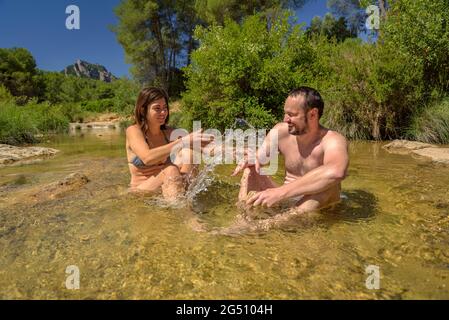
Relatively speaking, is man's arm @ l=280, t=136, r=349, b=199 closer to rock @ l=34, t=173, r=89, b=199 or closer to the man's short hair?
the man's short hair

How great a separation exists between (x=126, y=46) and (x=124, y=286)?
29506mm

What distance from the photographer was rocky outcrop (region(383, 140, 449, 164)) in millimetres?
5793

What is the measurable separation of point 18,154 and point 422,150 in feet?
28.3

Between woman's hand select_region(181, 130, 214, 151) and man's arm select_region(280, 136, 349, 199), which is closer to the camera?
man's arm select_region(280, 136, 349, 199)

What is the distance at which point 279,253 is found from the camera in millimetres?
2229

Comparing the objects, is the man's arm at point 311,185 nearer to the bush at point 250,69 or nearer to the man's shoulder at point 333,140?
the man's shoulder at point 333,140

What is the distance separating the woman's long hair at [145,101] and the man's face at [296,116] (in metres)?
1.41

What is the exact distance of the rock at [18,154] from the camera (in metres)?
7.36

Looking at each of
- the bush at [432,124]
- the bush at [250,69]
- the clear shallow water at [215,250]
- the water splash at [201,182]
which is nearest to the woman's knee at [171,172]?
the water splash at [201,182]

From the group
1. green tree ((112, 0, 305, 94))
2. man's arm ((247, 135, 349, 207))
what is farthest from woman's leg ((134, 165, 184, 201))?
green tree ((112, 0, 305, 94))

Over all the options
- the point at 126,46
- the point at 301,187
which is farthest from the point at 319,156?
the point at 126,46

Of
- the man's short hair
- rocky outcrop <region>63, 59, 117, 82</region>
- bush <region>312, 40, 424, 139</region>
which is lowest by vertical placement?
the man's short hair

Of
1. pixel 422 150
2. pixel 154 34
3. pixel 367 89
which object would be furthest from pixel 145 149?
pixel 154 34
